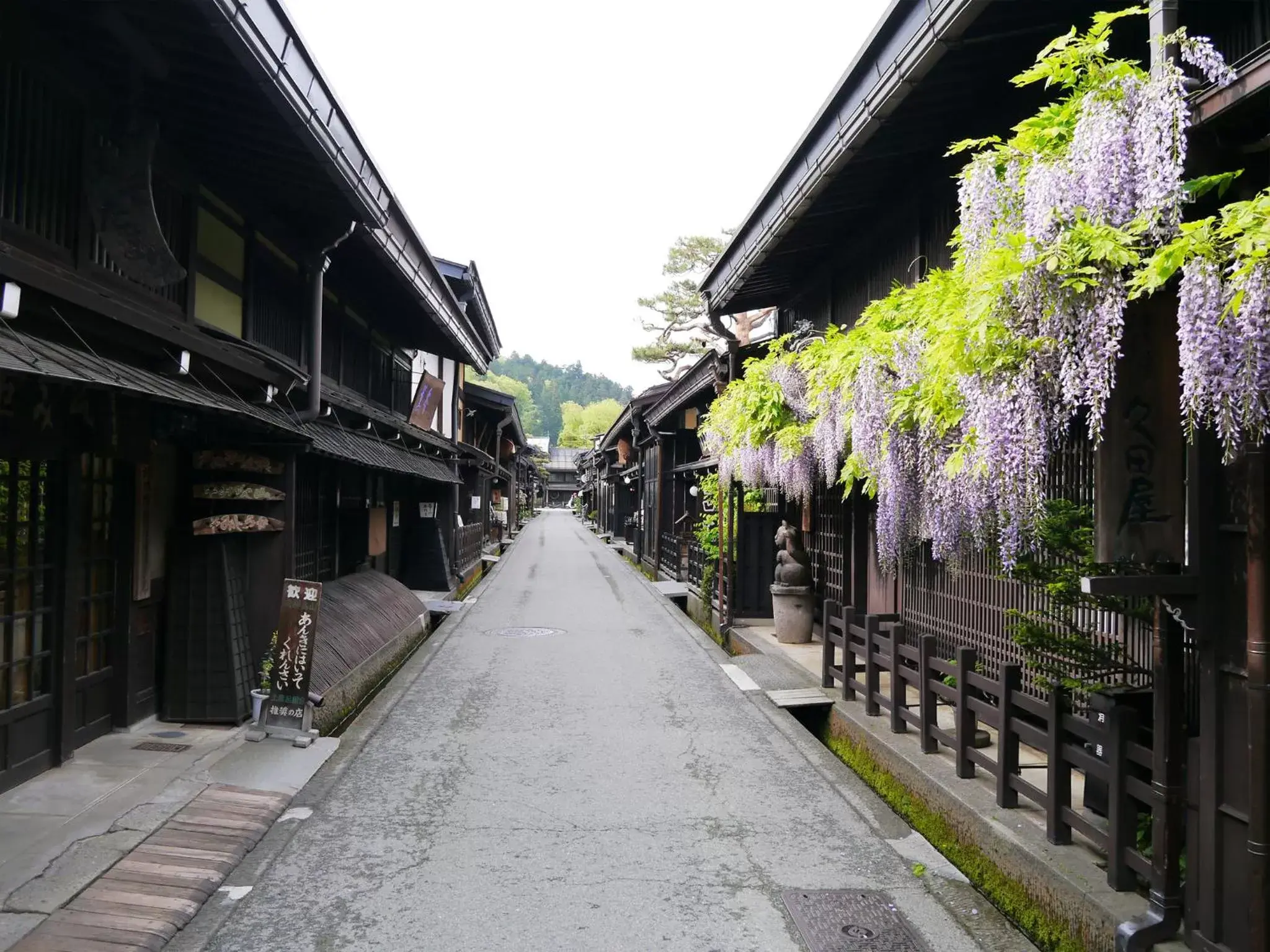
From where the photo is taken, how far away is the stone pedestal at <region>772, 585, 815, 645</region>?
12680 millimetres

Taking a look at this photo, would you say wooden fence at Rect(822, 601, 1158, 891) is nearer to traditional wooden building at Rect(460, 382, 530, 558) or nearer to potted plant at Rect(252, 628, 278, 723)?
potted plant at Rect(252, 628, 278, 723)

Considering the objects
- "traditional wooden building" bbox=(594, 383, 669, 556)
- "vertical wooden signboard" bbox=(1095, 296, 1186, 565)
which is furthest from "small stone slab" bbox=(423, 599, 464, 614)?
"vertical wooden signboard" bbox=(1095, 296, 1186, 565)

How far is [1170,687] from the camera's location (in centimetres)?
388

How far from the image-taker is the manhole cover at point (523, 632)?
48.8 feet

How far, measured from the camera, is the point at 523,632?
15312mm

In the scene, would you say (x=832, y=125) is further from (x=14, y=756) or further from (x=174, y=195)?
(x=14, y=756)

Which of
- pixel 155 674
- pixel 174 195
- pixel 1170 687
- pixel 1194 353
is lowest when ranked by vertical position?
pixel 155 674

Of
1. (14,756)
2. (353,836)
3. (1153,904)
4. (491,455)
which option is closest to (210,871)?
(353,836)

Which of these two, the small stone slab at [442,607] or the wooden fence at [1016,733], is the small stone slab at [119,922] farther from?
the small stone slab at [442,607]

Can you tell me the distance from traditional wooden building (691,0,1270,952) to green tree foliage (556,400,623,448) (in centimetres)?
10047

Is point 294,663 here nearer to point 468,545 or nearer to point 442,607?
point 442,607

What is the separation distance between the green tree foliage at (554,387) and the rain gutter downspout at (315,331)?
135m

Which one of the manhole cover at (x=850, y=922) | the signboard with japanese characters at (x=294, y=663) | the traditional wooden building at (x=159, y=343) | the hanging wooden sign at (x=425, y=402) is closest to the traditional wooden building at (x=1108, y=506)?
the manhole cover at (x=850, y=922)

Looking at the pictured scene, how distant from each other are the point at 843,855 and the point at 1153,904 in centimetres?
222
